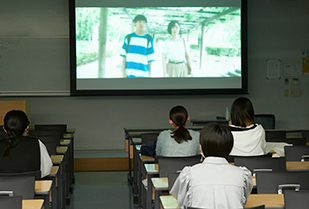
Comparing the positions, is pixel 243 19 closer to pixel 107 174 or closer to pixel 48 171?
pixel 107 174

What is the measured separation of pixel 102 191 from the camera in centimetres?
526

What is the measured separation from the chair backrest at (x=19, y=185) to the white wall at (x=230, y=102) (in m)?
5.48

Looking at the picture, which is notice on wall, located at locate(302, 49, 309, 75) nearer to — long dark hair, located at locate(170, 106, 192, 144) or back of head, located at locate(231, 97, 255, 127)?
back of head, located at locate(231, 97, 255, 127)

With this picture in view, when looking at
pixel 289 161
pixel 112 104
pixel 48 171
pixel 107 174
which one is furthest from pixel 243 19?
pixel 48 171

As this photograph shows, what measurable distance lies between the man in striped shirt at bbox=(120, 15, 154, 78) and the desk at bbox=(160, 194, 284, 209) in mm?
5551

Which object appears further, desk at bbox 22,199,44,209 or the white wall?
the white wall

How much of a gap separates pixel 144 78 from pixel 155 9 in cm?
135

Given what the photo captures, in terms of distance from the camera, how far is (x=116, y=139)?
311 inches

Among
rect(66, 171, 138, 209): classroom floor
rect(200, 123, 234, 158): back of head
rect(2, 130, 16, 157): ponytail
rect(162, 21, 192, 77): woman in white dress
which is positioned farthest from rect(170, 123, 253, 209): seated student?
rect(162, 21, 192, 77): woman in white dress

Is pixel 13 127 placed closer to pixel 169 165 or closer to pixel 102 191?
pixel 169 165

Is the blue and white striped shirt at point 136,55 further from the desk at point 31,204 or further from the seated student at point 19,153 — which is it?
the desk at point 31,204

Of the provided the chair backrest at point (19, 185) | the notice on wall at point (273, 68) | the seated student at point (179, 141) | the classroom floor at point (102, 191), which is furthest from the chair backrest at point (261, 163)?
the notice on wall at point (273, 68)

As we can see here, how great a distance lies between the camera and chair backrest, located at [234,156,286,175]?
2.84 meters

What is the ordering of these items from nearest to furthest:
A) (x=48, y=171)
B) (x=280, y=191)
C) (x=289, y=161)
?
(x=280, y=191) < (x=48, y=171) < (x=289, y=161)
